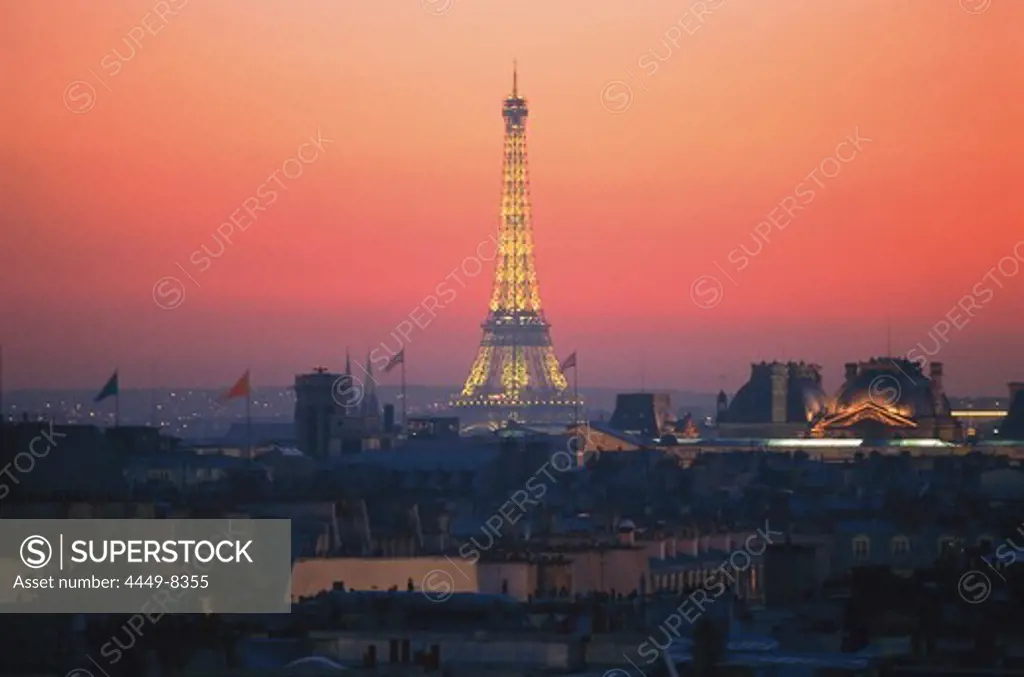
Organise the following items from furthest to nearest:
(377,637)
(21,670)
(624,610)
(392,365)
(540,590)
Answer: (392,365)
(540,590)
(624,610)
(377,637)
(21,670)

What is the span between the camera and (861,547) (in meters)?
105

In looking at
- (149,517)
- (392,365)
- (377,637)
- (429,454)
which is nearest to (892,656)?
(377,637)

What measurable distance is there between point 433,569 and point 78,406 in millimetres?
106933

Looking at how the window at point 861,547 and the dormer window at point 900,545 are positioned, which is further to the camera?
the dormer window at point 900,545

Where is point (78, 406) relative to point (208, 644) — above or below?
above

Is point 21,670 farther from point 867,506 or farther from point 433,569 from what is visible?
point 867,506

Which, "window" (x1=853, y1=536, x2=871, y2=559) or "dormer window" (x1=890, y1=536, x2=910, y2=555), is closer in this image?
"window" (x1=853, y1=536, x2=871, y2=559)

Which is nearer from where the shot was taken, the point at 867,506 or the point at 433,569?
the point at 433,569

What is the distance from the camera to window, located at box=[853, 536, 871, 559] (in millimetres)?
103938

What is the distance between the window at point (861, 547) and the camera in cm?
10394

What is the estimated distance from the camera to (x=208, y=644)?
201ft

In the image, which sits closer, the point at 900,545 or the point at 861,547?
the point at 861,547

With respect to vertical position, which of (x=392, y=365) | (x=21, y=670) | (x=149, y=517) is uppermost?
(x=392, y=365)

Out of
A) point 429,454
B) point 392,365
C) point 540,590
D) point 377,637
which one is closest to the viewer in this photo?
point 377,637
